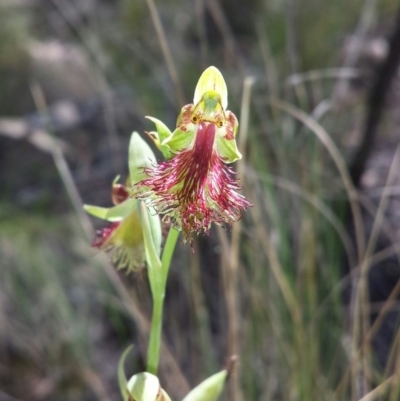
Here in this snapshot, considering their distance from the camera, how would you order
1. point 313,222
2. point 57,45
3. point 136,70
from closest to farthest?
point 313,222
point 136,70
point 57,45

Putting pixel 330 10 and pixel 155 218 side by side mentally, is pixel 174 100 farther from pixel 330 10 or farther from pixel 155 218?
pixel 155 218

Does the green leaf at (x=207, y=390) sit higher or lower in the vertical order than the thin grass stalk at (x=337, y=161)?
lower

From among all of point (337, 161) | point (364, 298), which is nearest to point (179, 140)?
point (337, 161)

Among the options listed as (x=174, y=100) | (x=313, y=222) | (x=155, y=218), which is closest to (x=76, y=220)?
(x=174, y=100)

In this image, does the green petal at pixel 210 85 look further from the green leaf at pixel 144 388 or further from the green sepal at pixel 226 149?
the green leaf at pixel 144 388

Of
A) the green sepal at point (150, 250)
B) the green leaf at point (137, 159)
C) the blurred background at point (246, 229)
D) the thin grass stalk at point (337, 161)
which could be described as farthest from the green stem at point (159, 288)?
the thin grass stalk at point (337, 161)

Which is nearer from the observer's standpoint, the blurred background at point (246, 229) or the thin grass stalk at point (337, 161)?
the thin grass stalk at point (337, 161)
